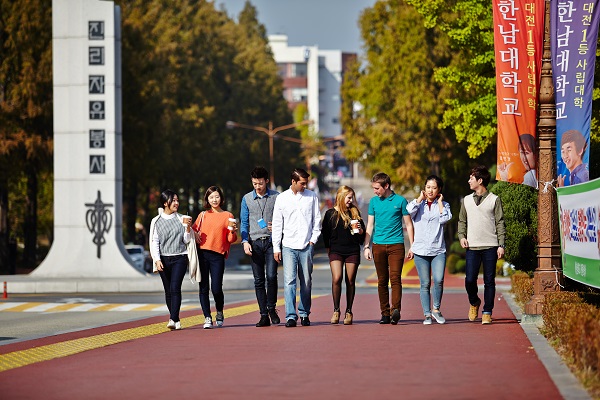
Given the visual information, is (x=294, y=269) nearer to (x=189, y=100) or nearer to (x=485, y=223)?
(x=485, y=223)

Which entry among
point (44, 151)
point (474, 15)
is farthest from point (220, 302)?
point (44, 151)

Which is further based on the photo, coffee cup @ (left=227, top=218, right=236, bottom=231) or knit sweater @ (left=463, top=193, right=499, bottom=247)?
coffee cup @ (left=227, top=218, right=236, bottom=231)

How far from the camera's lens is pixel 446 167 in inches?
2308

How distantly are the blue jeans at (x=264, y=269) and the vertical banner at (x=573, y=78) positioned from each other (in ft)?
12.5

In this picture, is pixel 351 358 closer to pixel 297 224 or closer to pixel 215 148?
pixel 297 224

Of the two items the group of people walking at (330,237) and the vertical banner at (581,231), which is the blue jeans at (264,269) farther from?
the vertical banner at (581,231)

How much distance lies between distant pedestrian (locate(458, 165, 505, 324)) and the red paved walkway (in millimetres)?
689

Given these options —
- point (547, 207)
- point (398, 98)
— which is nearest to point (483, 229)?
point (547, 207)

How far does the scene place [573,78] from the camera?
17438 mm

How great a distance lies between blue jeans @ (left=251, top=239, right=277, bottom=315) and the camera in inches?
691

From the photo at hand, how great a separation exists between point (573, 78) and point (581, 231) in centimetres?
369

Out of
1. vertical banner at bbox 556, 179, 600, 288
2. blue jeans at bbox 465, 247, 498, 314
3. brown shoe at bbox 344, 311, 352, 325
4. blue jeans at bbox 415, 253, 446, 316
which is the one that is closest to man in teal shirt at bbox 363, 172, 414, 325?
blue jeans at bbox 415, 253, 446, 316

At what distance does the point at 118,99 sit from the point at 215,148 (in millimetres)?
40283

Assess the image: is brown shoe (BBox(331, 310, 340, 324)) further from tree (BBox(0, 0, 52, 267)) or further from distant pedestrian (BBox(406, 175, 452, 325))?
tree (BBox(0, 0, 52, 267))
